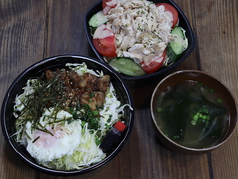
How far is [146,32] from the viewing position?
2830 mm

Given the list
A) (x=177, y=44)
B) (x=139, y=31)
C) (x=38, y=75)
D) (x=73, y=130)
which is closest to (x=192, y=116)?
(x=177, y=44)

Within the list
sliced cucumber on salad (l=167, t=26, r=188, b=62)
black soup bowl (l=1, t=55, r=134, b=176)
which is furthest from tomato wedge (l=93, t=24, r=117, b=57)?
sliced cucumber on salad (l=167, t=26, r=188, b=62)

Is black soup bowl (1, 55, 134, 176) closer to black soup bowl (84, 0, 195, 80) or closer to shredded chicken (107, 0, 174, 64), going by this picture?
black soup bowl (84, 0, 195, 80)

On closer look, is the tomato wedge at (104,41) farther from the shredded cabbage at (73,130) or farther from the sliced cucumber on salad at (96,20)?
the shredded cabbage at (73,130)

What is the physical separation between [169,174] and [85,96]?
104 centimetres

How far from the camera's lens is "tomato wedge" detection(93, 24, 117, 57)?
9.21ft

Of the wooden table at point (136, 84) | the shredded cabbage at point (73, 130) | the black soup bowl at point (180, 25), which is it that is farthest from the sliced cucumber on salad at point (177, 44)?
the shredded cabbage at point (73, 130)

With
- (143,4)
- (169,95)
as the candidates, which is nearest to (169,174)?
(169,95)

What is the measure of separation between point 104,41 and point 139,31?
0.33 metres

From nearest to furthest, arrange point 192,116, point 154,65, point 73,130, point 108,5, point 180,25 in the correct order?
point 73,130 → point 192,116 → point 154,65 → point 108,5 → point 180,25

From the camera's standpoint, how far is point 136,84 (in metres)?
2.96

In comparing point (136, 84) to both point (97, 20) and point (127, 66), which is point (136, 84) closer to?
point (127, 66)

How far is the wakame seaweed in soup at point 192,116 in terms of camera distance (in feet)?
8.43

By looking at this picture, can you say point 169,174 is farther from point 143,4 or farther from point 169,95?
point 143,4
